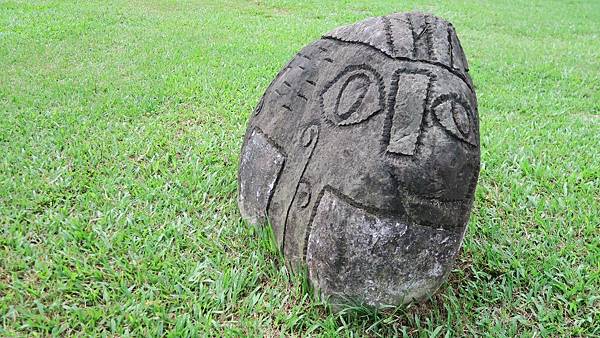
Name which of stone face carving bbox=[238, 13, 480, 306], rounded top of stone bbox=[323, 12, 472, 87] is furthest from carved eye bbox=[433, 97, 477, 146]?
rounded top of stone bbox=[323, 12, 472, 87]

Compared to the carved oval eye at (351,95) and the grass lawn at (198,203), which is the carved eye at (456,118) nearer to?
the carved oval eye at (351,95)

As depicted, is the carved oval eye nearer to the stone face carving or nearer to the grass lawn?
the stone face carving

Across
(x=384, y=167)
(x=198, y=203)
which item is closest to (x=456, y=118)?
(x=384, y=167)

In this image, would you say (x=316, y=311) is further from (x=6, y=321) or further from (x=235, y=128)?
(x=235, y=128)

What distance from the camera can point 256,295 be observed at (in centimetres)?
229

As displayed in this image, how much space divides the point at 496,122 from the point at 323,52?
87.6 inches

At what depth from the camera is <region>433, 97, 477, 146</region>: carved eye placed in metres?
1.98

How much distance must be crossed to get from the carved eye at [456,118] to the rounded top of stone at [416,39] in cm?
18

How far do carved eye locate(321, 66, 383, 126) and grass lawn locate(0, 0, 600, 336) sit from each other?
0.72 meters

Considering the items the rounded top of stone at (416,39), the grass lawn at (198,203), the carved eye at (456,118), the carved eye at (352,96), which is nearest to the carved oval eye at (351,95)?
the carved eye at (352,96)

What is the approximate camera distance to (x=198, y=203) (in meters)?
2.97

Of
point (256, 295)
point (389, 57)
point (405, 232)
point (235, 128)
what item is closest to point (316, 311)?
point (256, 295)

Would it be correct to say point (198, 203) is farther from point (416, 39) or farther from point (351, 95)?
point (416, 39)

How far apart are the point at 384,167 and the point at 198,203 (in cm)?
134
